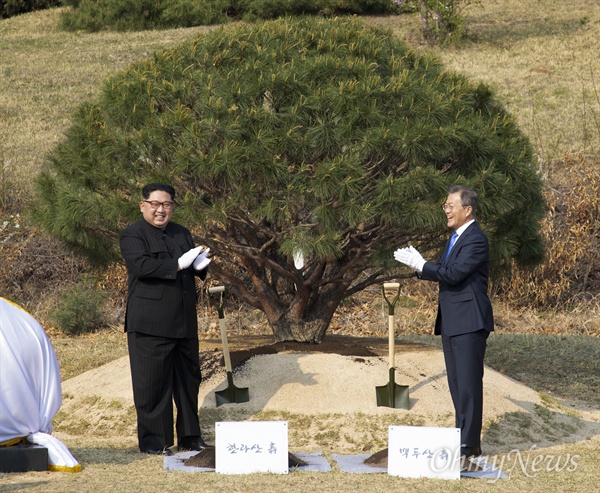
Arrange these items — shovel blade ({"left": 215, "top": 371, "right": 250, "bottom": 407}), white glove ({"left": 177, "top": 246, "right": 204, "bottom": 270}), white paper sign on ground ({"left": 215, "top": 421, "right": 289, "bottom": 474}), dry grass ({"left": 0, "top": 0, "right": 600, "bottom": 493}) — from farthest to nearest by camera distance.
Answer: shovel blade ({"left": 215, "top": 371, "right": 250, "bottom": 407}), white glove ({"left": 177, "top": 246, "right": 204, "bottom": 270}), white paper sign on ground ({"left": 215, "top": 421, "right": 289, "bottom": 474}), dry grass ({"left": 0, "top": 0, "right": 600, "bottom": 493})

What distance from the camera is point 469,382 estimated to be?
5.45 m

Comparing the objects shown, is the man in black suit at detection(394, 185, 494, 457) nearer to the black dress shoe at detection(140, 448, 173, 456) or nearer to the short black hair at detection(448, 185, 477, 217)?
the short black hair at detection(448, 185, 477, 217)

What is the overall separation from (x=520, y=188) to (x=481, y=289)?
179cm

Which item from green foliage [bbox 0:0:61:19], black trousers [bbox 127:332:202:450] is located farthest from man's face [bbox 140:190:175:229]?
green foliage [bbox 0:0:61:19]

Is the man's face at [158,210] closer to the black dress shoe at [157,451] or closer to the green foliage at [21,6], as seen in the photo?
the black dress shoe at [157,451]

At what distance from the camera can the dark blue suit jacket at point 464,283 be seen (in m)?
5.43

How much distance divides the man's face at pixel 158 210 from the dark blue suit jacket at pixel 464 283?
63.8 inches

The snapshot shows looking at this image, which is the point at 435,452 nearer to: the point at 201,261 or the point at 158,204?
the point at 201,261

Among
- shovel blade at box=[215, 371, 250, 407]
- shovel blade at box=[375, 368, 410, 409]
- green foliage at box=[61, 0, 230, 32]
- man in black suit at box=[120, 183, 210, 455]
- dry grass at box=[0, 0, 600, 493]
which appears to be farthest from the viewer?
green foliage at box=[61, 0, 230, 32]

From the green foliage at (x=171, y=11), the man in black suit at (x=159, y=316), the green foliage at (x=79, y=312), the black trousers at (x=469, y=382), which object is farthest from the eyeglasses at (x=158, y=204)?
the green foliage at (x=171, y=11)

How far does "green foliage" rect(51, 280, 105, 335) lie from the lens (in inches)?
443

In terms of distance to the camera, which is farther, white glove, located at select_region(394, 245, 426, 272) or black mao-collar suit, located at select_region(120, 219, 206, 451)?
black mao-collar suit, located at select_region(120, 219, 206, 451)

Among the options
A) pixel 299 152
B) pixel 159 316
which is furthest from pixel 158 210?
pixel 299 152

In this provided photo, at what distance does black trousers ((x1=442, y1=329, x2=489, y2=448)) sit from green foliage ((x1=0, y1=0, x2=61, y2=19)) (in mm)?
30863
